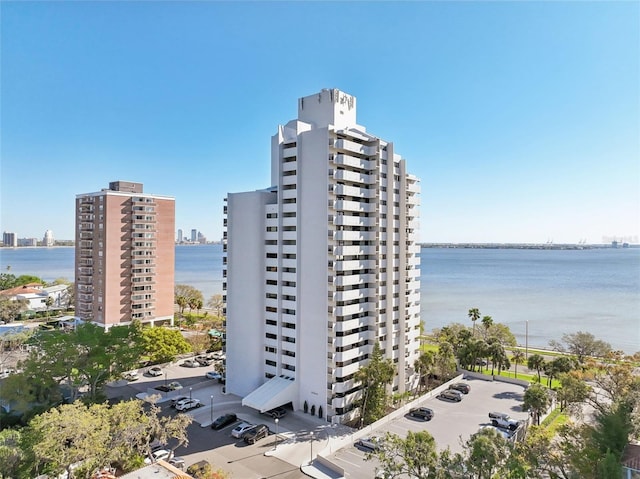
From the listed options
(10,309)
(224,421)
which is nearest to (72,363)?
(224,421)

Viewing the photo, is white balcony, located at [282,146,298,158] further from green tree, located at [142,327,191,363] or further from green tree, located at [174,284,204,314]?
green tree, located at [174,284,204,314]

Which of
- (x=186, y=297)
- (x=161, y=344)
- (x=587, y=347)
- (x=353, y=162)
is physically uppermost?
(x=353, y=162)

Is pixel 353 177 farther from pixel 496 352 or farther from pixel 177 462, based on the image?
pixel 496 352

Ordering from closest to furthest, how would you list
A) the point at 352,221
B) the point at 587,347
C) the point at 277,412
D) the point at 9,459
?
1. the point at 9,459
2. the point at 277,412
3. the point at 352,221
4. the point at 587,347

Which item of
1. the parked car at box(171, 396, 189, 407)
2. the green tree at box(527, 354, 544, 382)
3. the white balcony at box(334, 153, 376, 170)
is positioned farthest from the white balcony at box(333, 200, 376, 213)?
the green tree at box(527, 354, 544, 382)

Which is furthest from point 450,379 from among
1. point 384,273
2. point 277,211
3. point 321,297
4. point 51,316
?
point 51,316

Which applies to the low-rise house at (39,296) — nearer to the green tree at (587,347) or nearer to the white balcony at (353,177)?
the white balcony at (353,177)

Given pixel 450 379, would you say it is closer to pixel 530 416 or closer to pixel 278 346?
pixel 530 416
